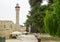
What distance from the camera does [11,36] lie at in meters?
34.5

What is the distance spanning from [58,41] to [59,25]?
4.59 ft

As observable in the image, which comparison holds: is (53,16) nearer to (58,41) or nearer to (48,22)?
(48,22)

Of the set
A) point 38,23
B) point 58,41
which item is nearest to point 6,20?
point 38,23

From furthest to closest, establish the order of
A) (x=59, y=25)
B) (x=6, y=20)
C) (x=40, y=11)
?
1. (x=6, y=20)
2. (x=40, y=11)
3. (x=59, y=25)

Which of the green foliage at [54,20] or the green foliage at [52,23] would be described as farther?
the green foliage at [52,23]

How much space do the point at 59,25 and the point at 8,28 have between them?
24510mm

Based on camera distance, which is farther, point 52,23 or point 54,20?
point 52,23

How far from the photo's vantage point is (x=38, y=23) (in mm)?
24781

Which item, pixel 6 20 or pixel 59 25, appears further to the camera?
pixel 6 20

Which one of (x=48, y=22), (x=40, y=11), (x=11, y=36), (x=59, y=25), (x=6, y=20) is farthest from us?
(x=6, y=20)

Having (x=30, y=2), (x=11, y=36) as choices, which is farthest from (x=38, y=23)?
(x=11, y=36)

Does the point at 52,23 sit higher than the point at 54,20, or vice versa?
the point at 54,20

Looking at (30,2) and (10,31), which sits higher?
(30,2)

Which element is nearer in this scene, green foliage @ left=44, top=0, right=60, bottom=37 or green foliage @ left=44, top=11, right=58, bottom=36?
green foliage @ left=44, top=0, right=60, bottom=37
